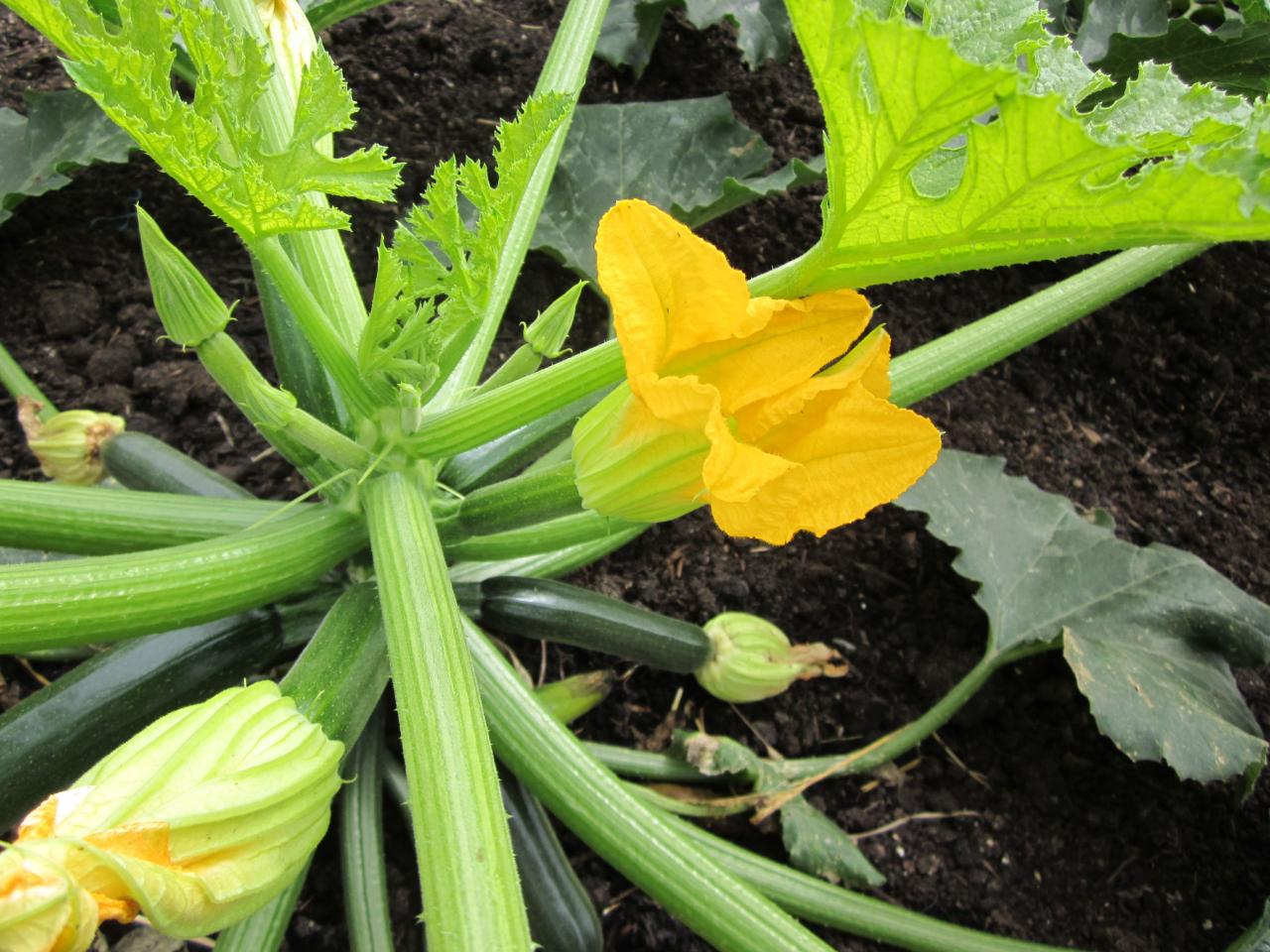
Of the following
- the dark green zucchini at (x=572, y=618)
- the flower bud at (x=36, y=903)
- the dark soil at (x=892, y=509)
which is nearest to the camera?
the flower bud at (x=36, y=903)

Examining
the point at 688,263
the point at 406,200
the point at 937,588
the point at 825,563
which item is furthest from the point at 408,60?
the point at 688,263

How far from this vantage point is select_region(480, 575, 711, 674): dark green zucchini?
1353mm

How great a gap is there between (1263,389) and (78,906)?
2.23m

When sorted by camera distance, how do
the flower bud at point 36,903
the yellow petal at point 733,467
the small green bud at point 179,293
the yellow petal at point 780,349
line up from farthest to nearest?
the small green bud at point 179,293 → the yellow petal at point 780,349 → the yellow petal at point 733,467 → the flower bud at point 36,903

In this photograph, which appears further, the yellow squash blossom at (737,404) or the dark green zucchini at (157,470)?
the dark green zucchini at (157,470)

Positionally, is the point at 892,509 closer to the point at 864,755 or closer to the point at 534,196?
the point at 864,755

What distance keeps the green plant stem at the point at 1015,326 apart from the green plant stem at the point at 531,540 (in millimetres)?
432

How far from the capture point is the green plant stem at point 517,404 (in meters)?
0.94

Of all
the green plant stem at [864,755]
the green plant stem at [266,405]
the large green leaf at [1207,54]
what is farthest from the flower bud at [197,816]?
the large green leaf at [1207,54]

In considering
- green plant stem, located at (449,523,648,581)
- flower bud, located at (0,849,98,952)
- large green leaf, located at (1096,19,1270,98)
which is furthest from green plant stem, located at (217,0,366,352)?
large green leaf, located at (1096,19,1270,98)

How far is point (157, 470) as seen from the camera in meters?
1.40

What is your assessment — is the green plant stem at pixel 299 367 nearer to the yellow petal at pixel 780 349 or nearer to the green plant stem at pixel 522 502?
the green plant stem at pixel 522 502

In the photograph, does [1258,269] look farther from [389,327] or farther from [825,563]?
[389,327]

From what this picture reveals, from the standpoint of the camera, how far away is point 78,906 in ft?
2.07
